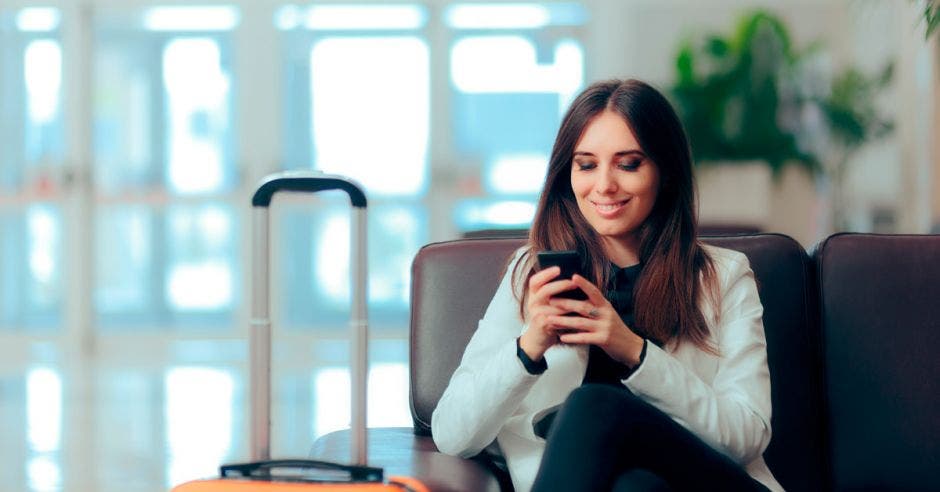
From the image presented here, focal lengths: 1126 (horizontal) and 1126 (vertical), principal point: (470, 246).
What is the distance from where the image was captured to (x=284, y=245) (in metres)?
8.34

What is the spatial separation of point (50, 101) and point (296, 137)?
6.16ft

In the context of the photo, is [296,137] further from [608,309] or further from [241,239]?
[608,309]

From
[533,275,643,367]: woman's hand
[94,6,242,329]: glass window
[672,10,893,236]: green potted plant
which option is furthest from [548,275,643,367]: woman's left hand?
[94,6,242,329]: glass window

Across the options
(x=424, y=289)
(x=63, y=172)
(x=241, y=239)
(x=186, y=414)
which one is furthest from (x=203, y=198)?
(x=424, y=289)

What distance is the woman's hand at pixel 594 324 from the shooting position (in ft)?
5.26

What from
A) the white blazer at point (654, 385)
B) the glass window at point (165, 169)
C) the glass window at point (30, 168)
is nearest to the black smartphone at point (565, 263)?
the white blazer at point (654, 385)

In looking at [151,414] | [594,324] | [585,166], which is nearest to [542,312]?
[594,324]

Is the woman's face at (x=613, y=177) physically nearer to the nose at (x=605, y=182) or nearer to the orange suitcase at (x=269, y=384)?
the nose at (x=605, y=182)

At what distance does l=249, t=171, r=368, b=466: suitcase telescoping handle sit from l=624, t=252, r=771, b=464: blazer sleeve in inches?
15.8

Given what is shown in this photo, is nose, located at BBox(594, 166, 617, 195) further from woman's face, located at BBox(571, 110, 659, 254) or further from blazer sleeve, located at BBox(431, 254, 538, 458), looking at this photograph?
blazer sleeve, located at BBox(431, 254, 538, 458)

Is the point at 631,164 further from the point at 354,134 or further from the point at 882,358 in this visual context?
the point at 354,134

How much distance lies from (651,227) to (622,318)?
0.16 metres

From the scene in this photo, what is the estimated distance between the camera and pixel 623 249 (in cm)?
188

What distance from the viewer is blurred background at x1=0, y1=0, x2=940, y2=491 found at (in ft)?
26.2
